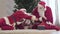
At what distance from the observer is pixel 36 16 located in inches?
49.1

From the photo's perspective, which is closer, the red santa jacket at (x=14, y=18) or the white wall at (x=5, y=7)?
the red santa jacket at (x=14, y=18)

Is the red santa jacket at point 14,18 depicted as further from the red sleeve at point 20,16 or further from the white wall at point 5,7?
the white wall at point 5,7

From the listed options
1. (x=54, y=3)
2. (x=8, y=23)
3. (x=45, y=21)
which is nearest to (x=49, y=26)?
(x=45, y=21)

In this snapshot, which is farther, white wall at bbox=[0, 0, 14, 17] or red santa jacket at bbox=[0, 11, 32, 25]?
white wall at bbox=[0, 0, 14, 17]

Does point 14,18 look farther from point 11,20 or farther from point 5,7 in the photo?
point 5,7

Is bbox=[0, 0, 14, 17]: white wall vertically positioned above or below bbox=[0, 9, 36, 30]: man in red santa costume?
above

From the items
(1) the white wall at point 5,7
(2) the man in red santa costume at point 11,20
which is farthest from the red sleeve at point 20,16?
(1) the white wall at point 5,7

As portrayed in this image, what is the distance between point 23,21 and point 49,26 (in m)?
0.21

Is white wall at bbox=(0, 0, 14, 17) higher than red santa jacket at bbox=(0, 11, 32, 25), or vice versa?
white wall at bbox=(0, 0, 14, 17)

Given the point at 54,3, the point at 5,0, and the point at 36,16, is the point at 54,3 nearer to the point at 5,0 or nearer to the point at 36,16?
the point at 5,0

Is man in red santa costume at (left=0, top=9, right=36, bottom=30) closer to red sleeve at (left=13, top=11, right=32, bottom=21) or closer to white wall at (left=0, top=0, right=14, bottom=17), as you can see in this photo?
red sleeve at (left=13, top=11, right=32, bottom=21)


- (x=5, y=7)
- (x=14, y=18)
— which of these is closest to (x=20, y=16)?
(x=14, y=18)

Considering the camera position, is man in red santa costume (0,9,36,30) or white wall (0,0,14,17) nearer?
man in red santa costume (0,9,36,30)

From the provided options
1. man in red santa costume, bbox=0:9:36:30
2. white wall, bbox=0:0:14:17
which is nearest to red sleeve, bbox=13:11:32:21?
man in red santa costume, bbox=0:9:36:30
